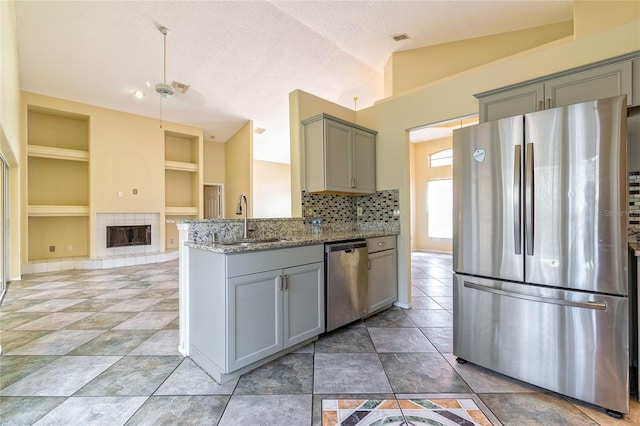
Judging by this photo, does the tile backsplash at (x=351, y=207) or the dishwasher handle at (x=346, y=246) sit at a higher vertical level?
the tile backsplash at (x=351, y=207)

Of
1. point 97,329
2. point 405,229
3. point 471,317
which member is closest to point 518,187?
point 471,317

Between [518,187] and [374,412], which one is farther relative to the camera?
[518,187]

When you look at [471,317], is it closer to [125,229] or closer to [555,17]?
[555,17]

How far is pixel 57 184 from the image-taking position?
6.05 m

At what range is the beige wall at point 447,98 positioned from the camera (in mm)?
2287

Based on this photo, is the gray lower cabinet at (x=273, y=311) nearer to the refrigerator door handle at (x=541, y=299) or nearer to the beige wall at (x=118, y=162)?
the refrigerator door handle at (x=541, y=299)

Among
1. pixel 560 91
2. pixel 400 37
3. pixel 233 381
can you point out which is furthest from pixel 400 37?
pixel 233 381

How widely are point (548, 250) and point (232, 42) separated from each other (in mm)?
4901

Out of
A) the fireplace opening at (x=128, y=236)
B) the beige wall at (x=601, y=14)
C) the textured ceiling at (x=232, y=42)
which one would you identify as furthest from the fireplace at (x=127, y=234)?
the beige wall at (x=601, y=14)

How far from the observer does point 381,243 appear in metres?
3.24

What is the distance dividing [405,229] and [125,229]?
636cm

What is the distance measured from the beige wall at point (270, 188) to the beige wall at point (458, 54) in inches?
252

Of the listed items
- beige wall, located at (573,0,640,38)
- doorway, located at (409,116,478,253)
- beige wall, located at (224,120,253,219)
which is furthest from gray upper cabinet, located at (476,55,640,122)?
beige wall, located at (224,120,253,219)

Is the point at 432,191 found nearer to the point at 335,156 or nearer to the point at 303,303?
the point at 335,156
